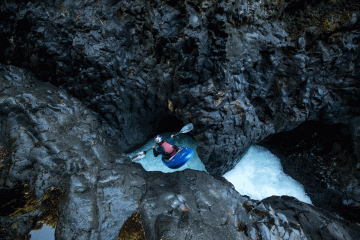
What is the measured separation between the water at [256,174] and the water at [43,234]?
2771 mm

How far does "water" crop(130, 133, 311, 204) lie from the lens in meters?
4.73

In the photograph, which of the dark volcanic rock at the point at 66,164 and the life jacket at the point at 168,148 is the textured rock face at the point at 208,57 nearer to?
the life jacket at the point at 168,148

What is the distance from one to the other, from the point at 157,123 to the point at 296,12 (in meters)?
4.19

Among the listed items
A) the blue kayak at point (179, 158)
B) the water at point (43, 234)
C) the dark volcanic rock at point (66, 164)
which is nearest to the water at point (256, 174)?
the blue kayak at point (179, 158)

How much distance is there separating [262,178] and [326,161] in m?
1.58

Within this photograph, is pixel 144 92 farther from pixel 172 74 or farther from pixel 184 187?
pixel 184 187

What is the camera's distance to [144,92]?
14.3 feet

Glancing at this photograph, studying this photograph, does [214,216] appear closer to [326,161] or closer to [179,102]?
[179,102]

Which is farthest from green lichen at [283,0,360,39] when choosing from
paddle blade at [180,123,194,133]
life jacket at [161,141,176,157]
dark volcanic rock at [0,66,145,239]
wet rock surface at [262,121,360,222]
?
dark volcanic rock at [0,66,145,239]

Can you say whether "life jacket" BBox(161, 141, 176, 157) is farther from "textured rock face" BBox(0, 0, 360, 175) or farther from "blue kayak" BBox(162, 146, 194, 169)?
"textured rock face" BBox(0, 0, 360, 175)

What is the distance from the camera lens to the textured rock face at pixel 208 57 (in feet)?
11.6

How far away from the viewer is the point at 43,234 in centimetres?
224

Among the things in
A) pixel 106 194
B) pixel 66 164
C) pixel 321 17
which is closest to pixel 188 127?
pixel 106 194

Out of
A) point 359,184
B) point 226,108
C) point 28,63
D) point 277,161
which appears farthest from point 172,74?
point 359,184
